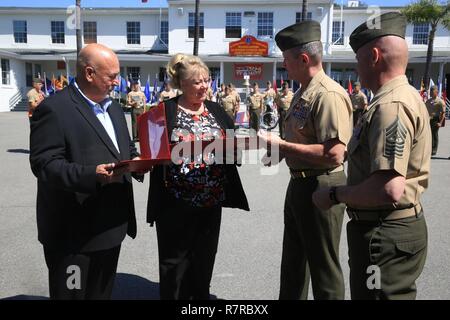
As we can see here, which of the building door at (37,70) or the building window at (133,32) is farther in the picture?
the building door at (37,70)

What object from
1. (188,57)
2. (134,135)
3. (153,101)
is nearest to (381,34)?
(188,57)

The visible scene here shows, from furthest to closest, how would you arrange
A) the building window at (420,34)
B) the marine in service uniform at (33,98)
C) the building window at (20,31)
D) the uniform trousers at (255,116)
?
1. the building window at (20,31)
2. the building window at (420,34)
3. the uniform trousers at (255,116)
4. the marine in service uniform at (33,98)

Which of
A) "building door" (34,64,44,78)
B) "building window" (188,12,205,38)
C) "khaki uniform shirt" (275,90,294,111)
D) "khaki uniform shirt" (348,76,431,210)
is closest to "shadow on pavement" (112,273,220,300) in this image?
"khaki uniform shirt" (348,76,431,210)

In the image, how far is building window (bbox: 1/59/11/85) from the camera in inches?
1090

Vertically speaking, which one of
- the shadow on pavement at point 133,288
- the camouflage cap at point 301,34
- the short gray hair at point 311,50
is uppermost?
the camouflage cap at point 301,34

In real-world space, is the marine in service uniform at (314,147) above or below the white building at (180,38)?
below

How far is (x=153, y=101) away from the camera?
2291 centimetres

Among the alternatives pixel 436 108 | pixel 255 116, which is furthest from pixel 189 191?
pixel 255 116

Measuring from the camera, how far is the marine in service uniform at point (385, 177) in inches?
71.6

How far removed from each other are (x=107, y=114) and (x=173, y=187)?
0.63m

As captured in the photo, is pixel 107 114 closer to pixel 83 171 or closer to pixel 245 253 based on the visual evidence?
pixel 83 171

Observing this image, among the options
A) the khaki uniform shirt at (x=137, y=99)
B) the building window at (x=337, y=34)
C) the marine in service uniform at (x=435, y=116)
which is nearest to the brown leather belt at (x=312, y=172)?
the marine in service uniform at (x=435, y=116)

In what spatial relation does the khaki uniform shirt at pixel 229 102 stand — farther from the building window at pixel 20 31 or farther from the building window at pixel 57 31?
the building window at pixel 20 31

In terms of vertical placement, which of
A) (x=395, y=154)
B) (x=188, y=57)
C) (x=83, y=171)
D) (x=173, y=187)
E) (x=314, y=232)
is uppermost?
(x=188, y=57)
